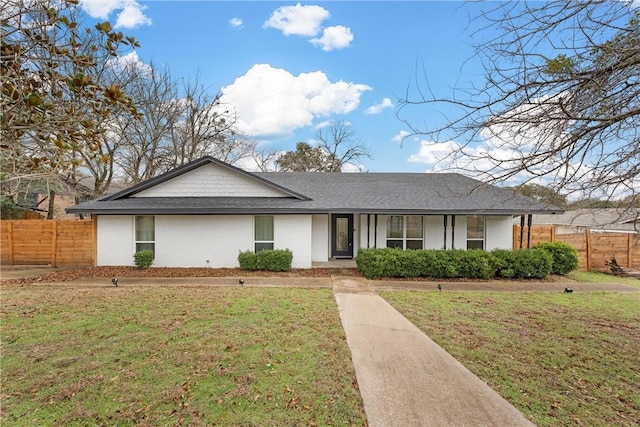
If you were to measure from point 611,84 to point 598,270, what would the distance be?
13.1 m

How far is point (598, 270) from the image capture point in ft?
41.5

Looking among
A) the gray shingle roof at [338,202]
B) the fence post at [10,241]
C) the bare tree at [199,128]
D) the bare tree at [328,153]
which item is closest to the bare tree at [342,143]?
the bare tree at [328,153]

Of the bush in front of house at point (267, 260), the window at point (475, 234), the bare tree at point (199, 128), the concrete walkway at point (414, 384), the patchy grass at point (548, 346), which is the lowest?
Result: the patchy grass at point (548, 346)

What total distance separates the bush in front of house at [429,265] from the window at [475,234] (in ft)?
8.11

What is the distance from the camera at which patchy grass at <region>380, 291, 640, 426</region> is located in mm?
3477

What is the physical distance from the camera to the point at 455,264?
1041 centimetres

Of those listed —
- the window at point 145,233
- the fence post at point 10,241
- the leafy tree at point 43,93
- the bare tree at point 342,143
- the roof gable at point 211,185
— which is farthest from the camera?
the bare tree at point 342,143

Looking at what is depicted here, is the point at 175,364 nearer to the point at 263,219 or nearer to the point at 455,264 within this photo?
the point at 263,219

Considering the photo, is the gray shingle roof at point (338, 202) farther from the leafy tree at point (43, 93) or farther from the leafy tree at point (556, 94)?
the leafy tree at point (43, 93)

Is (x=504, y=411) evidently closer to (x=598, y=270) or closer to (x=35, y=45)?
(x=35, y=45)

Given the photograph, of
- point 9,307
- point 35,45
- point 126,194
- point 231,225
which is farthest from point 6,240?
point 35,45

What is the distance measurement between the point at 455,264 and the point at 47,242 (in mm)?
15835

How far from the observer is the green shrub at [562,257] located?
11.1 meters

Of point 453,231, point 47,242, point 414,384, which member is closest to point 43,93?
point 414,384
